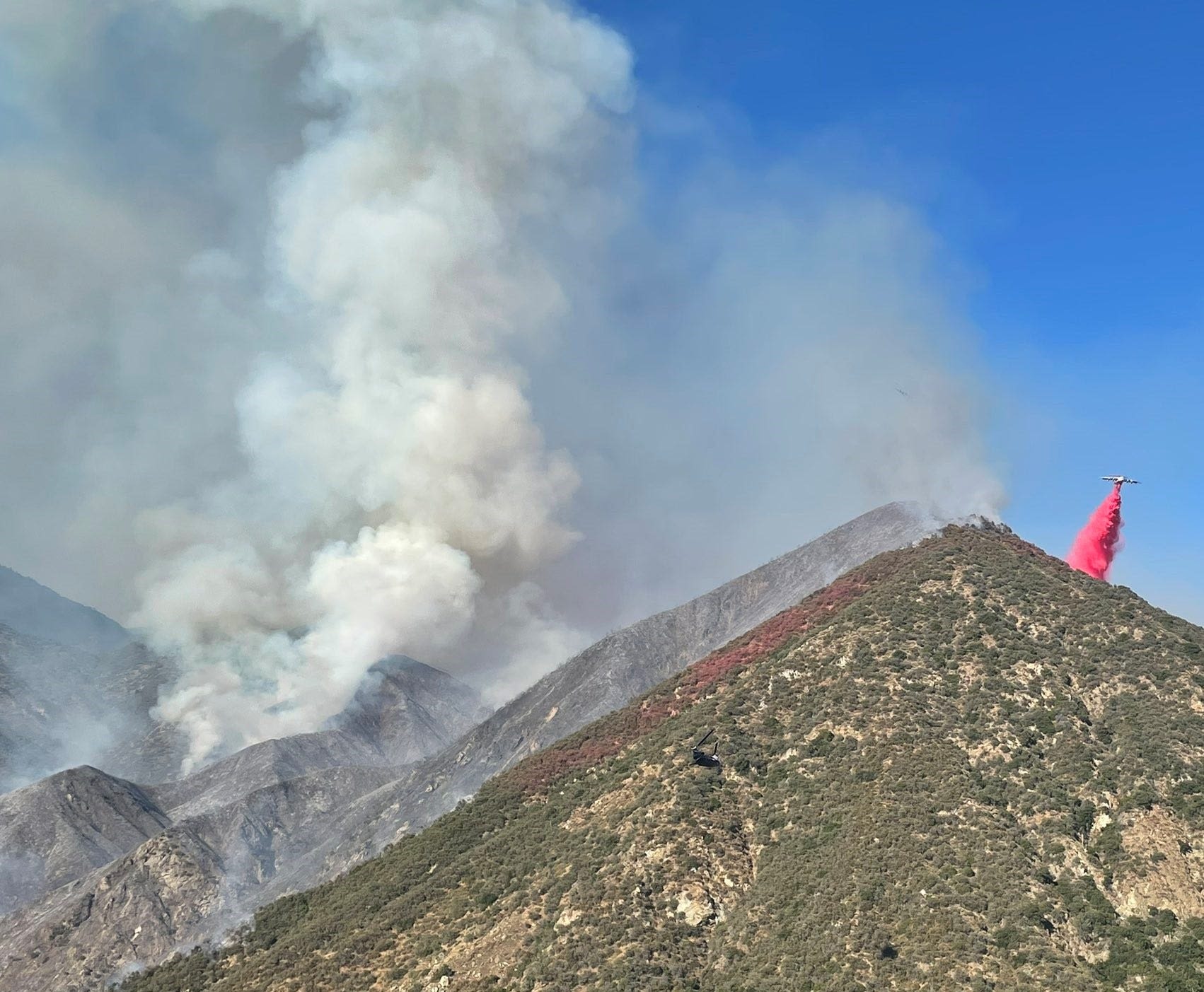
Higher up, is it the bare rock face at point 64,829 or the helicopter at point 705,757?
the bare rock face at point 64,829

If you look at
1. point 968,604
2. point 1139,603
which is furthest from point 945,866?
point 1139,603

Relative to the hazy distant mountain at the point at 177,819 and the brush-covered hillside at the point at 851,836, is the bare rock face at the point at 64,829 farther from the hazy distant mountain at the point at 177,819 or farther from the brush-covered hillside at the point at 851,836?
the brush-covered hillside at the point at 851,836

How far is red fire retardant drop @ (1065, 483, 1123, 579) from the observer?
100m

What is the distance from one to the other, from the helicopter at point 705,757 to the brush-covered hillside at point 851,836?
37.7 inches

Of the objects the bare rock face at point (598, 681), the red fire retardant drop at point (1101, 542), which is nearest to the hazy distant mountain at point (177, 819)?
the bare rock face at point (598, 681)

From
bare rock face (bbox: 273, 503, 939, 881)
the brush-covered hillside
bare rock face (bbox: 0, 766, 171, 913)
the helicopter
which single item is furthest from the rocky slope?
the helicopter

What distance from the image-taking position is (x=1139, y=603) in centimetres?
7981

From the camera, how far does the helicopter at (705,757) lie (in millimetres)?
70500

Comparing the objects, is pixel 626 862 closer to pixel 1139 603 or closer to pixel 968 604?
pixel 968 604

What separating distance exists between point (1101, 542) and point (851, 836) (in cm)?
6245

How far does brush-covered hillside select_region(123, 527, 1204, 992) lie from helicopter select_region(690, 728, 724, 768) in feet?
3.14

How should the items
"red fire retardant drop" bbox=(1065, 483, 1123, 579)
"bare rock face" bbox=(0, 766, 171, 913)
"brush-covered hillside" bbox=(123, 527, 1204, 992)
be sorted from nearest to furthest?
"brush-covered hillside" bbox=(123, 527, 1204, 992), "red fire retardant drop" bbox=(1065, 483, 1123, 579), "bare rock face" bbox=(0, 766, 171, 913)

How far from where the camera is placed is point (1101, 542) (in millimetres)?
101250

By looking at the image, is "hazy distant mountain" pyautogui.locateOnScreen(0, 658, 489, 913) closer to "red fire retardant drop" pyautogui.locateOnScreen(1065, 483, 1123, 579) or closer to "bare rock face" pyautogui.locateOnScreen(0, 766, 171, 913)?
"bare rock face" pyautogui.locateOnScreen(0, 766, 171, 913)
